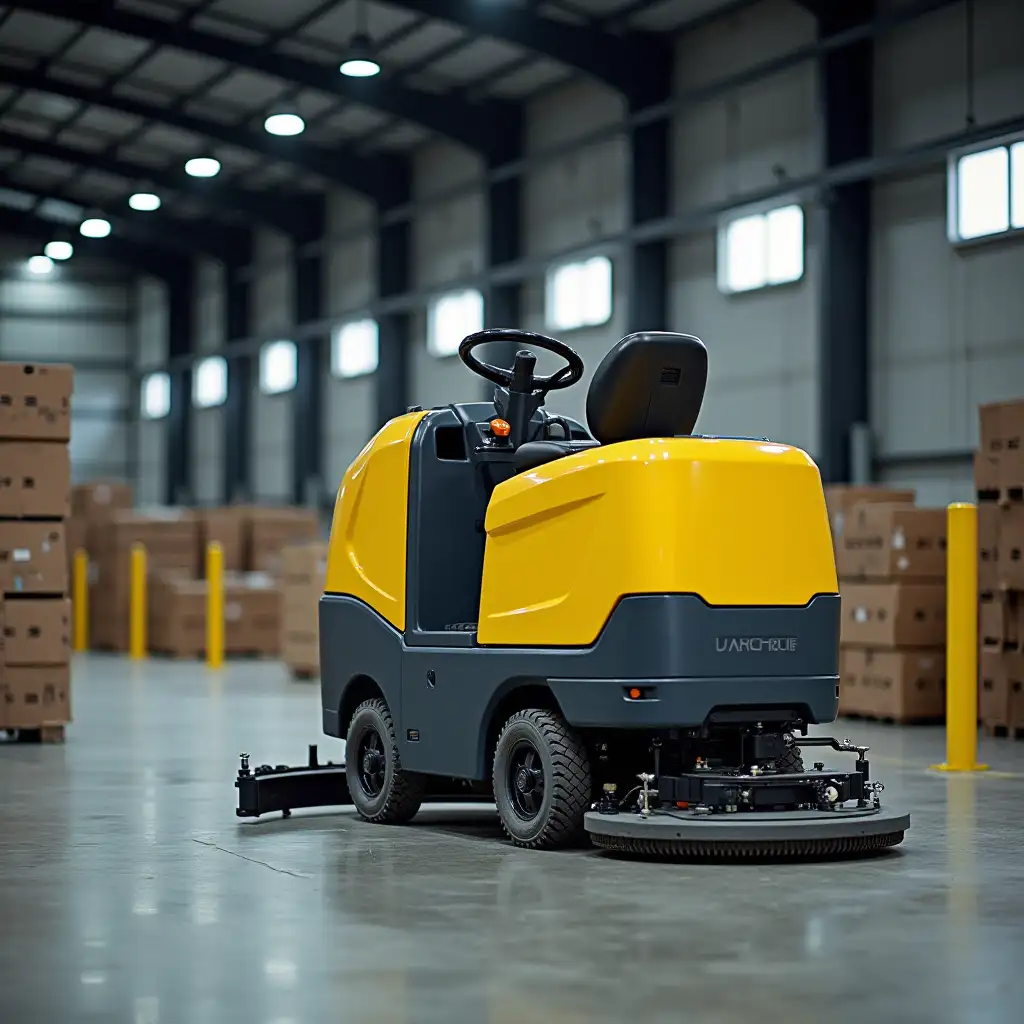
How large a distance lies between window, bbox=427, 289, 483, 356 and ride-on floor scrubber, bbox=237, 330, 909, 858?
17.2m

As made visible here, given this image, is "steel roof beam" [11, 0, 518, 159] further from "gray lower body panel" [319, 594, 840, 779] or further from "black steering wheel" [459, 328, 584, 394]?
"gray lower body panel" [319, 594, 840, 779]

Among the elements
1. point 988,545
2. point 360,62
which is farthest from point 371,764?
point 360,62

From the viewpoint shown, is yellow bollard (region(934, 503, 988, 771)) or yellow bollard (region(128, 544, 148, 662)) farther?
yellow bollard (region(128, 544, 148, 662))

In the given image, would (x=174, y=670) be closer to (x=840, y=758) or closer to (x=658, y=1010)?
(x=840, y=758)

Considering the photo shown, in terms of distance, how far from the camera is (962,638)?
10.1 metres

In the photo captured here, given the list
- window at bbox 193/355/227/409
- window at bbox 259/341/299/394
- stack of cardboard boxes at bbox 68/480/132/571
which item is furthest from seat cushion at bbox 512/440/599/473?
window at bbox 193/355/227/409

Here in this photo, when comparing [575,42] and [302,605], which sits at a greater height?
[575,42]

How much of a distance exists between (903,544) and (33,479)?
6250 mm

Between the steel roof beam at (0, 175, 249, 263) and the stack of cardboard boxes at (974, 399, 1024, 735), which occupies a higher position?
the steel roof beam at (0, 175, 249, 263)

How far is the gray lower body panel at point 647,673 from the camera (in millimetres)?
6414

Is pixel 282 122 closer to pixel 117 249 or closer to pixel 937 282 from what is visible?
pixel 937 282

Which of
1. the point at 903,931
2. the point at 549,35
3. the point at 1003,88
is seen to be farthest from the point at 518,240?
the point at 903,931

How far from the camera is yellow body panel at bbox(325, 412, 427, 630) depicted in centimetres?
763

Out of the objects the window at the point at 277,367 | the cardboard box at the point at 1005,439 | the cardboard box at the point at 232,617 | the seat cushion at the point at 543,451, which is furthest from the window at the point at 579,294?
the seat cushion at the point at 543,451
